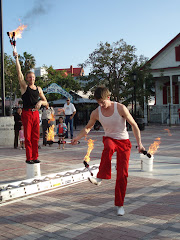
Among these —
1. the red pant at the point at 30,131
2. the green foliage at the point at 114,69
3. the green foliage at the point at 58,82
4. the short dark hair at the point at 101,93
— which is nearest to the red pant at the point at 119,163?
the short dark hair at the point at 101,93

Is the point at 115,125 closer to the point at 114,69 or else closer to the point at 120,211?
the point at 120,211

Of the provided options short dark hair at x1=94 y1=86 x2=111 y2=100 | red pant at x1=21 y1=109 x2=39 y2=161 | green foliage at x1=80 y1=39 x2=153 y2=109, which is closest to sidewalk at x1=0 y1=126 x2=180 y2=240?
red pant at x1=21 y1=109 x2=39 y2=161

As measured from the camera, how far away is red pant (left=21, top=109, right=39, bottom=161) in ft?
19.8

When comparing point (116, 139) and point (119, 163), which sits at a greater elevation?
point (116, 139)

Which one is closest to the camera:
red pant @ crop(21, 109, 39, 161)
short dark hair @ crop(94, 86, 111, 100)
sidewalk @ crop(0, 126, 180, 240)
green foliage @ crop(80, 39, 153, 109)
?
sidewalk @ crop(0, 126, 180, 240)

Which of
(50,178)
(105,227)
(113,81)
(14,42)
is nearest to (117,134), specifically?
(105,227)

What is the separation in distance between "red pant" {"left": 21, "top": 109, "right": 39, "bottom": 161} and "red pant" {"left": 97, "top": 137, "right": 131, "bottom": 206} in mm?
2235

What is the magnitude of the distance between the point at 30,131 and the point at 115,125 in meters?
2.40

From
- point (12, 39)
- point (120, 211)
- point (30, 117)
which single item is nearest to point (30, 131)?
point (30, 117)

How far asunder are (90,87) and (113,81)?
1.89 metres

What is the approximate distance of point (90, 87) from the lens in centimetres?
2500

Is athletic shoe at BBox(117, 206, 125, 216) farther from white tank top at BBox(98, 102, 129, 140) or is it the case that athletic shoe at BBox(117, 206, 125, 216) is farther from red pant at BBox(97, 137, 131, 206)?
white tank top at BBox(98, 102, 129, 140)

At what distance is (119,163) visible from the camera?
13.7 ft

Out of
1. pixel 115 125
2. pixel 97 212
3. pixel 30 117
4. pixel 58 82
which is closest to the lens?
pixel 115 125
